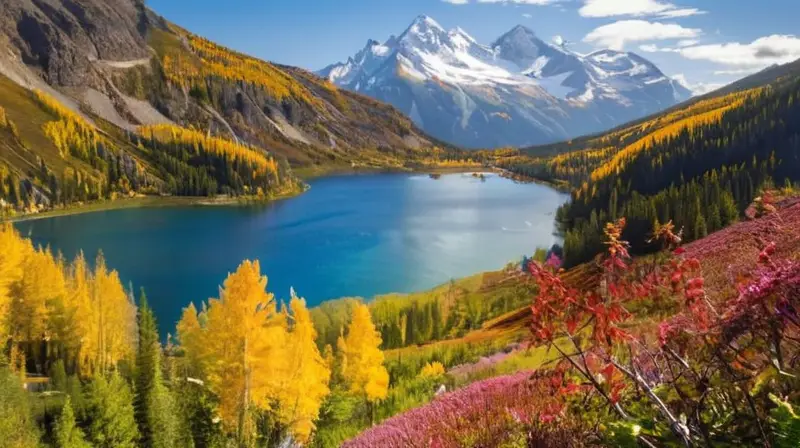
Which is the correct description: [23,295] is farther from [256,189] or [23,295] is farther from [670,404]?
[256,189]

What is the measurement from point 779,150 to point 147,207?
158115 millimetres

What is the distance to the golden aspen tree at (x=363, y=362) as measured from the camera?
3644 cm

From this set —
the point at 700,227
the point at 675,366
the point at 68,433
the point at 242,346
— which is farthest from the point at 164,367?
the point at 700,227

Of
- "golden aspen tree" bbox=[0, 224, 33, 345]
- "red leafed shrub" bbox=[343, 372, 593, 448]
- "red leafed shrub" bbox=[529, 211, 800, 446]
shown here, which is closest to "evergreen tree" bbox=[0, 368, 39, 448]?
"golden aspen tree" bbox=[0, 224, 33, 345]

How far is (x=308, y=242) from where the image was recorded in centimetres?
11000

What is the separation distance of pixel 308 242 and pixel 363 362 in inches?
2968

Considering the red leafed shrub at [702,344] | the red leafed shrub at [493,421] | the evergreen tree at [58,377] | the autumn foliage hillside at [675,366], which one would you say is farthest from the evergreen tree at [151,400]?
the red leafed shrub at [702,344]

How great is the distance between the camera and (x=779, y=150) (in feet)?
350

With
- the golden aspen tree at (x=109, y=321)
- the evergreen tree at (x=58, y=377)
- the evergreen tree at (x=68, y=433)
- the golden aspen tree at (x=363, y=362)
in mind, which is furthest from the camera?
the golden aspen tree at (x=109, y=321)

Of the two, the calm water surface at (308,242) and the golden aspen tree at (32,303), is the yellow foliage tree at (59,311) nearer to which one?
the golden aspen tree at (32,303)

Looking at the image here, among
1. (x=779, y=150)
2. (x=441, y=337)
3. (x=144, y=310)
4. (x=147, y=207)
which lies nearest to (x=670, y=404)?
(x=144, y=310)

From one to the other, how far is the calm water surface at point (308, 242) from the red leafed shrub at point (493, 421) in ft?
213

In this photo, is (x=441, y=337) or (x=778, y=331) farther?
(x=441, y=337)

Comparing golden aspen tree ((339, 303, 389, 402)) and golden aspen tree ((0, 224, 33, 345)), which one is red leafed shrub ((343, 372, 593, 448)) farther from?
golden aspen tree ((0, 224, 33, 345))
